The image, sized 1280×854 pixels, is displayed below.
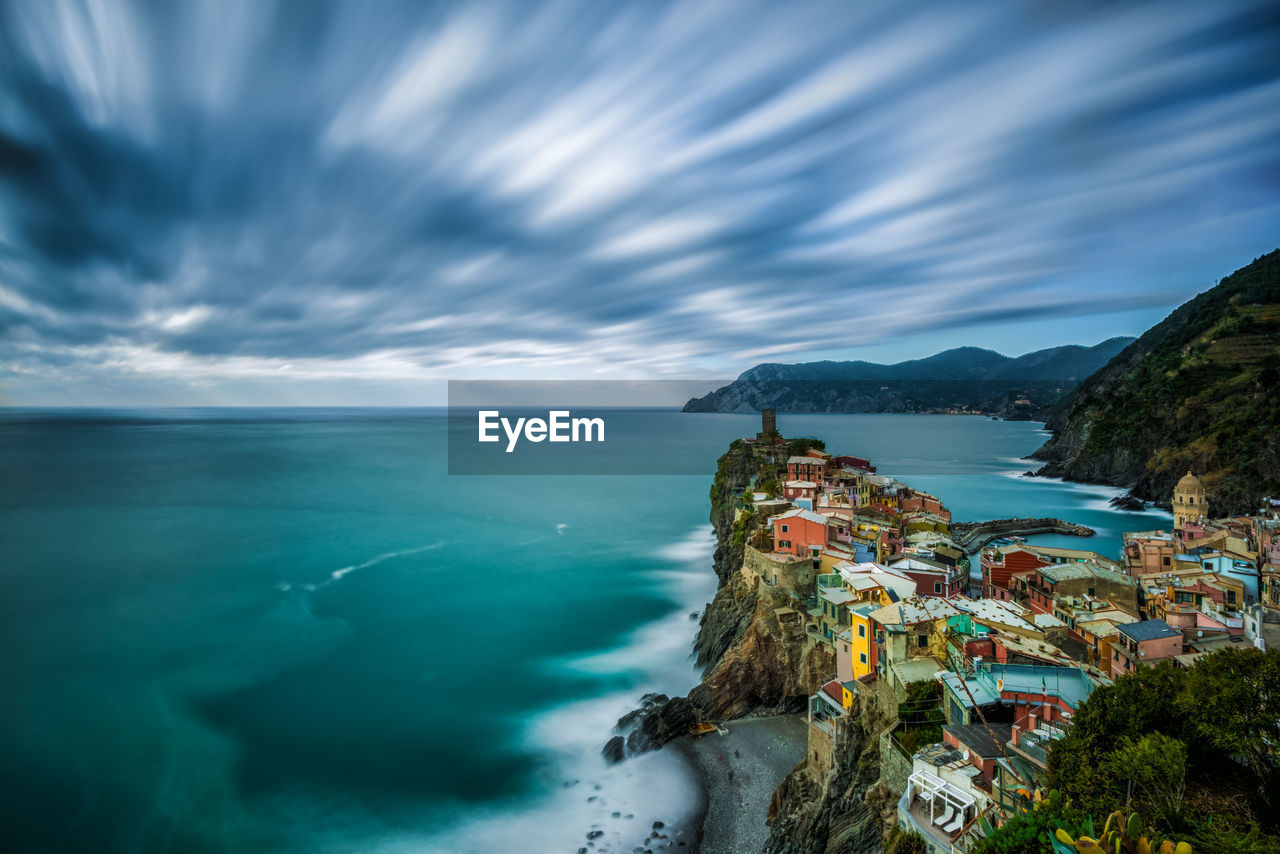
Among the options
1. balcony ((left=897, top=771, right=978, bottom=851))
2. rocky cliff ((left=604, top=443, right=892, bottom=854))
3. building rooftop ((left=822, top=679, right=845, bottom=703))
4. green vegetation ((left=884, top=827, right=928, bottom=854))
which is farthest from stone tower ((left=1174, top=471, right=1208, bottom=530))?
green vegetation ((left=884, top=827, right=928, bottom=854))

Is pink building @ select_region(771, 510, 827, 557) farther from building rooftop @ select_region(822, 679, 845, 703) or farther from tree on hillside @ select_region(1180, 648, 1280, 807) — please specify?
tree on hillside @ select_region(1180, 648, 1280, 807)

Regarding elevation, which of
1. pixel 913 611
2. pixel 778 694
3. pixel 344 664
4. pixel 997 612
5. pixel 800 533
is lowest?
pixel 344 664

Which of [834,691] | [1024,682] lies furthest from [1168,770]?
[834,691]

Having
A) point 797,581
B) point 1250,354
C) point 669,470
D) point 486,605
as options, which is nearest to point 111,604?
point 486,605

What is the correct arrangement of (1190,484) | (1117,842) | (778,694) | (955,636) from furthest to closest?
1. (1190,484)
2. (778,694)
3. (955,636)
4. (1117,842)

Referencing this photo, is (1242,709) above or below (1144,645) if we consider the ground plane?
above

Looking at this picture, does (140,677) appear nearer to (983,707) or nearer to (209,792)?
(209,792)

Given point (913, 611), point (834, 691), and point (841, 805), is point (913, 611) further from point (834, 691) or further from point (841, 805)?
point (841, 805)
